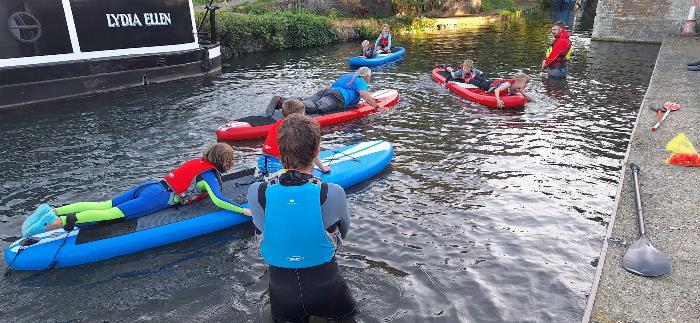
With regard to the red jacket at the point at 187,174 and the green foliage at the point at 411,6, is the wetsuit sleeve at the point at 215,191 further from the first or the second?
the green foliage at the point at 411,6

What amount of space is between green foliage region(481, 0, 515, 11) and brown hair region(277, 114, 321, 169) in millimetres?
43177

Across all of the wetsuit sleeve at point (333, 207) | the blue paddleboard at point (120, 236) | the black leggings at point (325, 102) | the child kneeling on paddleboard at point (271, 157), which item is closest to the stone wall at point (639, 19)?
the black leggings at point (325, 102)

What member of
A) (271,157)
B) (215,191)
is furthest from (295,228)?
(271,157)

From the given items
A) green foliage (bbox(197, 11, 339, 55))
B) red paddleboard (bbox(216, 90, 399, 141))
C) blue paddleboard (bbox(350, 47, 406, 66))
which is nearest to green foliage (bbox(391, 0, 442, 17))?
green foliage (bbox(197, 11, 339, 55))

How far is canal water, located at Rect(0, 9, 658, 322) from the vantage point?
17.7 feet

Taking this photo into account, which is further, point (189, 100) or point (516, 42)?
point (516, 42)

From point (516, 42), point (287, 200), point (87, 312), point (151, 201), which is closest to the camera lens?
point (287, 200)

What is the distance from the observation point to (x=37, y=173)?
907 cm

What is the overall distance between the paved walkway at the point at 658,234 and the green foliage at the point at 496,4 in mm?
36607

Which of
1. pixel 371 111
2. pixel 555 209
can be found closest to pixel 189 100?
pixel 371 111

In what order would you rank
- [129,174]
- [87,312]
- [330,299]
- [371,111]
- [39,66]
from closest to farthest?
[330,299] < [87,312] < [129,174] < [371,111] < [39,66]

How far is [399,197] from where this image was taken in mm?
7910

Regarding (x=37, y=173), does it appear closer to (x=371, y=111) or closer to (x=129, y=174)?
(x=129, y=174)

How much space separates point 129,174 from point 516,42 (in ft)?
71.8
